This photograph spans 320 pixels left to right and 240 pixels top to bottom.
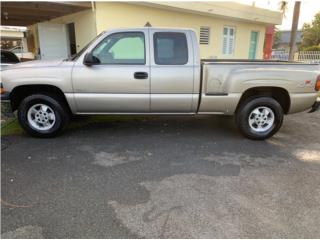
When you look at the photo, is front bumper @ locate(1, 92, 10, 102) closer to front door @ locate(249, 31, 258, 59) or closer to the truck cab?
the truck cab

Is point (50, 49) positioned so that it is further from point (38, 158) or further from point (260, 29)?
point (260, 29)

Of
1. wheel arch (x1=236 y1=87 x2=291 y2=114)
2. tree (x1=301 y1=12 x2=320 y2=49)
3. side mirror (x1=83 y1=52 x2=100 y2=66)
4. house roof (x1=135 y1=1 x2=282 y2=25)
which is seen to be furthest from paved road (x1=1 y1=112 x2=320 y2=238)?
tree (x1=301 y1=12 x2=320 y2=49)

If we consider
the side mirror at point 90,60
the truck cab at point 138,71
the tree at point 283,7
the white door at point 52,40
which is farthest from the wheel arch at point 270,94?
the tree at point 283,7

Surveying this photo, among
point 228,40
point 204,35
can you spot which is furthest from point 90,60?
point 228,40

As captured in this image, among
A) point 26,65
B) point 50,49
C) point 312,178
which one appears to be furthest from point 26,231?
point 50,49

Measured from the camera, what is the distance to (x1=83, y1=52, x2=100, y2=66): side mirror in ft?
15.0

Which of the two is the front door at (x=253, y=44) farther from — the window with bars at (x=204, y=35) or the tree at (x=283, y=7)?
the window with bars at (x=204, y=35)

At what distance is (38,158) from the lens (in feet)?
13.8

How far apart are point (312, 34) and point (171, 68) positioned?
159ft

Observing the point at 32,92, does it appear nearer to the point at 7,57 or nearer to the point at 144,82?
the point at 144,82

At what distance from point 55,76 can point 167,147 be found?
→ 7.55 feet

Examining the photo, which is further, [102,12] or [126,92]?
[102,12]

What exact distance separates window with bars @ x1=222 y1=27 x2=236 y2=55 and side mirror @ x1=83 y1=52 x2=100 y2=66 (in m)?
11.2

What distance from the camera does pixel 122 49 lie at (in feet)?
15.7
